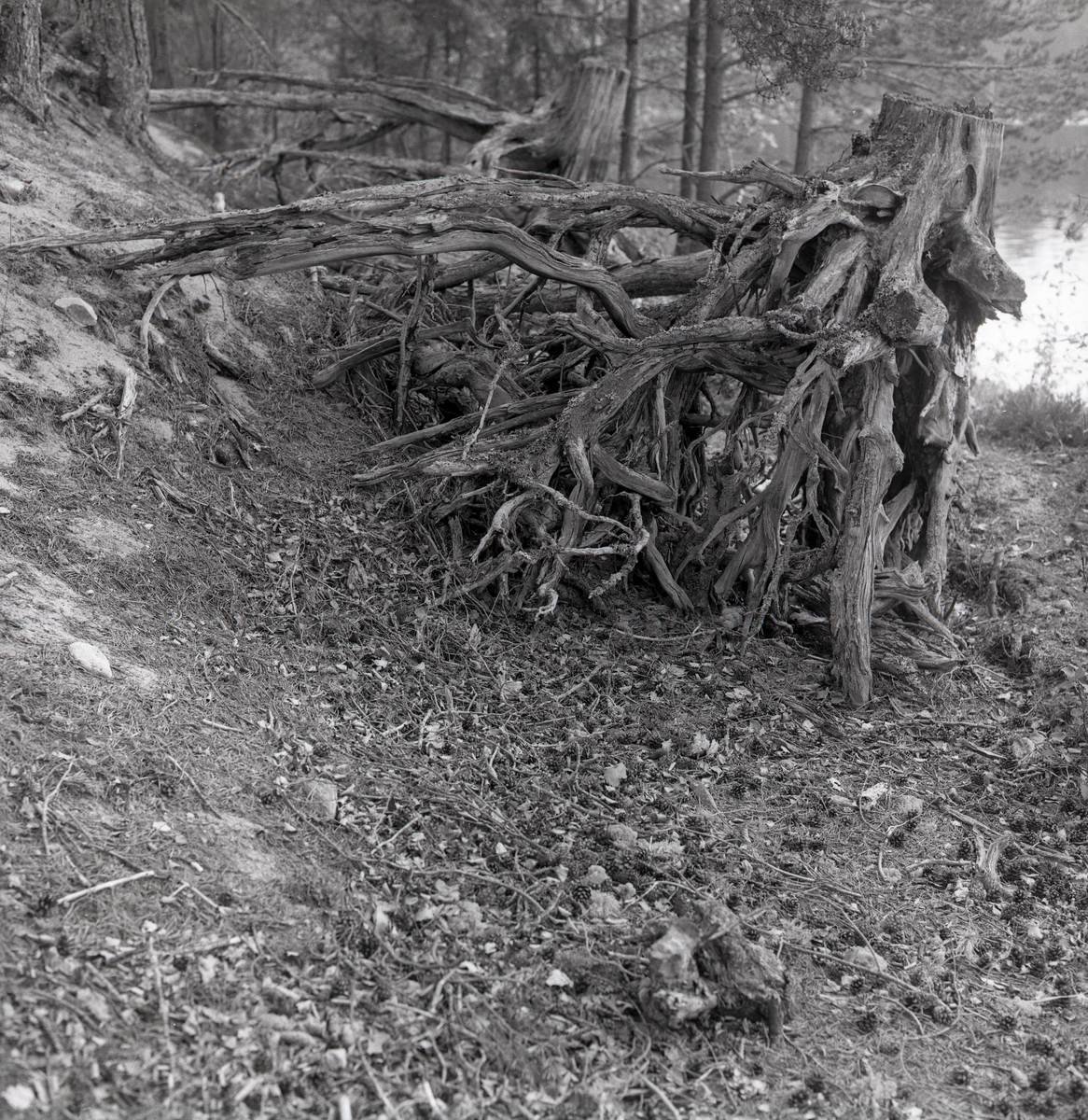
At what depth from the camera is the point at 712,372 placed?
6000 millimetres

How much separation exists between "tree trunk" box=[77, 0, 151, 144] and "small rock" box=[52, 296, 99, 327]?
10.3 feet

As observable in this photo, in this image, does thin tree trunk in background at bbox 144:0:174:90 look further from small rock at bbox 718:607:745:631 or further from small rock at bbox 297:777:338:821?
small rock at bbox 297:777:338:821

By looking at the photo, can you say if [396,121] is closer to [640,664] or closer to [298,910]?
[640,664]

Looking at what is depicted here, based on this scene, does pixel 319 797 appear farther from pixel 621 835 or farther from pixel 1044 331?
pixel 1044 331

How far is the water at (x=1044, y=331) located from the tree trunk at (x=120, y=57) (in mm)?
6196

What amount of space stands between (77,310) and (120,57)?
3340mm

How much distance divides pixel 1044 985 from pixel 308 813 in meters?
2.59

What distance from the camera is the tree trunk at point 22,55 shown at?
6.79 m

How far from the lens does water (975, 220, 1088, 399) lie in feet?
34.2

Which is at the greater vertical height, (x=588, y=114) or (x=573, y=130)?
(x=588, y=114)

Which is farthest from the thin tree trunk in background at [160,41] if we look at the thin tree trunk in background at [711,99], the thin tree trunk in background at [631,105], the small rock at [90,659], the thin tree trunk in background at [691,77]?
the small rock at [90,659]

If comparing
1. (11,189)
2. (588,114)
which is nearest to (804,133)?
(588,114)

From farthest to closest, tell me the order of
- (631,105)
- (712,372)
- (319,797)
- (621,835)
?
(631,105)
(712,372)
(621,835)
(319,797)

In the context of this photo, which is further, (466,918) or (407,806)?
(407,806)
